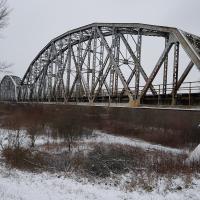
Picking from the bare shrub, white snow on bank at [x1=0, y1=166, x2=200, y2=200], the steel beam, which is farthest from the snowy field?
the steel beam

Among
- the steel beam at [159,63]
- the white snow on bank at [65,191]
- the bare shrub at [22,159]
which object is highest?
the steel beam at [159,63]

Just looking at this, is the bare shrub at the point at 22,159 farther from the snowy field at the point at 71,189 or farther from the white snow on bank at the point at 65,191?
the white snow on bank at the point at 65,191

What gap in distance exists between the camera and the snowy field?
30.9 ft

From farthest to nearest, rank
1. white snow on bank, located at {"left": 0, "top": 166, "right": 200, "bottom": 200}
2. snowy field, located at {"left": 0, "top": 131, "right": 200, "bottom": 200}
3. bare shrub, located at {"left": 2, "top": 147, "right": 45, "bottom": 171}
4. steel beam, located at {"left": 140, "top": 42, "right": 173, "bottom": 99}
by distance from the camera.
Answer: steel beam, located at {"left": 140, "top": 42, "right": 173, "bottom": 99} < bare shrub, located at {"left": 2, "top": 147, "right": 45, "bottom": 171} < snowy field, located at {"left": 0, "top": 131, "right": 200, "bottom": 200} < white snow on bank, located at {"left": 0, "top": 166, "right": 200, "bottom": 200}

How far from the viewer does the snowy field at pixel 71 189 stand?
941 centimetres

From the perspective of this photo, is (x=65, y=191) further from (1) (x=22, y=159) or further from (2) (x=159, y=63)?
(2) (x=159, y=63)

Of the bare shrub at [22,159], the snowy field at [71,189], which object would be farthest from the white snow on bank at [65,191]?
the bare shrub at [22,159]

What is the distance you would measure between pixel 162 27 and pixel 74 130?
10.8m

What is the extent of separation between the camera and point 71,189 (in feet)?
34.0

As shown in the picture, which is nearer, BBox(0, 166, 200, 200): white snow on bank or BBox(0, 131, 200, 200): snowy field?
BBox(0, 166, 200, 200): white snow on bank

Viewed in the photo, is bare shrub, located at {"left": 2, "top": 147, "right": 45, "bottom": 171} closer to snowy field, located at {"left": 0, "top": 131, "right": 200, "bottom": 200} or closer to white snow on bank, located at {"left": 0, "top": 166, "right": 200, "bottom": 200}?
snowy field, located at {"left": 0, "top": 131, "right": 200, "bottom": 200}

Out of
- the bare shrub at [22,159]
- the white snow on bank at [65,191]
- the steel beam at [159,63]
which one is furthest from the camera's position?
the steel beam at [159,63]

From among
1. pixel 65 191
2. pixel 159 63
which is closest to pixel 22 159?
pixel 65 191

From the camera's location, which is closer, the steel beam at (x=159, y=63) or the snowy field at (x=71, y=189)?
the snowy field at (x=71, y=189)
